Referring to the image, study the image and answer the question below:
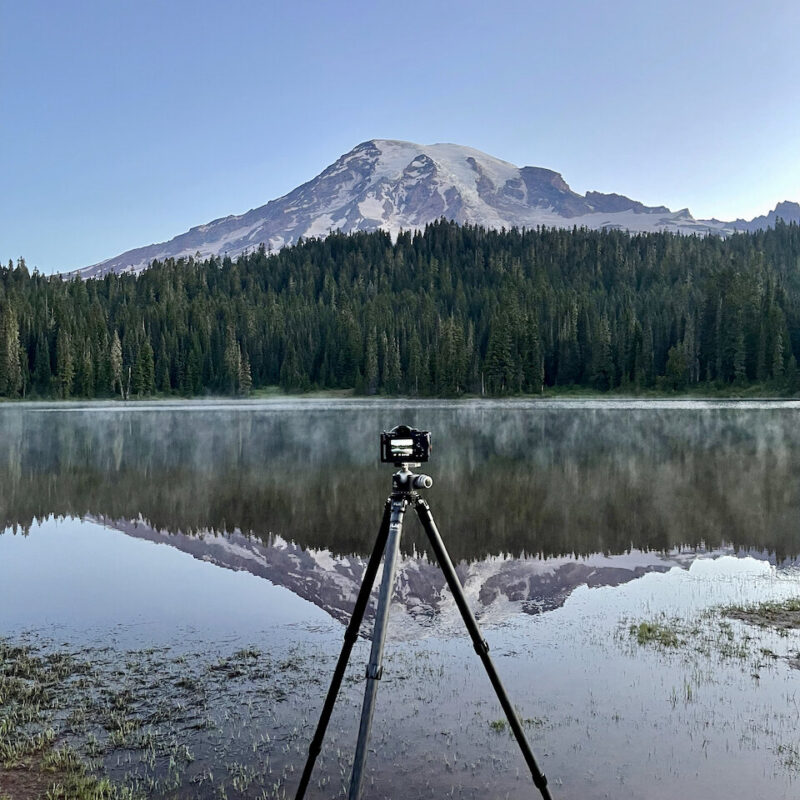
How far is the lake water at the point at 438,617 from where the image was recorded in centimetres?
804

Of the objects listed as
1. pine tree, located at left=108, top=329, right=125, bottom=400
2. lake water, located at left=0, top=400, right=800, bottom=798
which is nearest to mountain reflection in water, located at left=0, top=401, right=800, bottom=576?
lake water, located at left=0, top=400, right=800, bottom=798

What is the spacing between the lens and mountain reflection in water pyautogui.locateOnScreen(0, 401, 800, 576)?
2091 cm

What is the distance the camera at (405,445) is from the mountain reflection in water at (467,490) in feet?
40.4

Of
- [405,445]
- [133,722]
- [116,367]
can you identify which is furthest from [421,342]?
[405,445]

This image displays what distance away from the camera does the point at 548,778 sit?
7668 millimetres

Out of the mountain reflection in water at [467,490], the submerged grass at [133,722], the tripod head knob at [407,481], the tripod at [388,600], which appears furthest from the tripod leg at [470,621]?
the mountain reflection in water at [467,490]

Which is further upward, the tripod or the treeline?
the treeline

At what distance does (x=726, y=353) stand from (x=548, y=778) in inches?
5263

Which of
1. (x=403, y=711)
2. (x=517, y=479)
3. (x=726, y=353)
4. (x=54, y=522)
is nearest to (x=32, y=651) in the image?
(x=403, y=711)

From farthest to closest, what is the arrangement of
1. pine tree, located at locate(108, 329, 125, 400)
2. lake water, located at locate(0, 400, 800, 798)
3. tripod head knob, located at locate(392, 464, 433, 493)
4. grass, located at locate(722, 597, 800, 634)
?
pine tree, located at locate(108, 329, 125, 400) < grass, located at locate(722, 597, 800, 634) < lake water, located at locate(0, 400, 800, 798) < tripod head knob, located at locate(392, 464, 433, 493)

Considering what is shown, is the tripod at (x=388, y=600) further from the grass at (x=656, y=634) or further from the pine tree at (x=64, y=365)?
the pine tree at (x=64, y=365)

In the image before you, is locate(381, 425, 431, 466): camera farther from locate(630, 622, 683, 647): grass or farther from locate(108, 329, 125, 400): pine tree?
locate(108, 329, 125, 400): pine tree

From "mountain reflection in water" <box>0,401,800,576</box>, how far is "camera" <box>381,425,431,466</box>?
1232 cm

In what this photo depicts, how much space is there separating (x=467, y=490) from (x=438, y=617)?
15.6m
